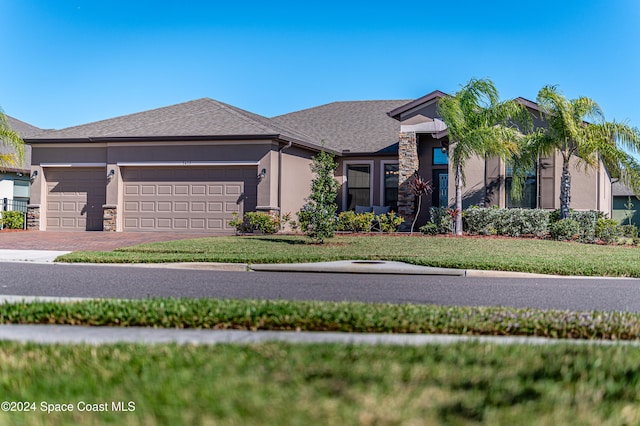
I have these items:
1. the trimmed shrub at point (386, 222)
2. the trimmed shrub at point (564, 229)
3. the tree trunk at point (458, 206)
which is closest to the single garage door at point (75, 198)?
the trimmed shrub at point (386, 222)

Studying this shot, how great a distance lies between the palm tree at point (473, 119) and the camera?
21.3 m

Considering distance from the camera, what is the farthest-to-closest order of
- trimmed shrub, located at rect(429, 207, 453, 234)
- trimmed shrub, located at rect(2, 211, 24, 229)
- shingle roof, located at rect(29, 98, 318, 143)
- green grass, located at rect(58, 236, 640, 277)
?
trimmed shrub, located at rect(2, 211, 24, 229) < shingle roof, located at rect(29, 98, 318, 143) < trimmed shrub, located at rect(429, 207, 453, 234) < green grass, located at rect(58, 236, 640, 277)

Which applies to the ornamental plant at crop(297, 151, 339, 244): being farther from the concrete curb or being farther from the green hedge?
the green hedge

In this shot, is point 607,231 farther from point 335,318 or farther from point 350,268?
point 335,318

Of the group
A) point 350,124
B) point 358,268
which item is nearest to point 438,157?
point 350,124

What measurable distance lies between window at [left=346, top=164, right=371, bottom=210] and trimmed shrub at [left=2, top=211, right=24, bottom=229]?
14137mm

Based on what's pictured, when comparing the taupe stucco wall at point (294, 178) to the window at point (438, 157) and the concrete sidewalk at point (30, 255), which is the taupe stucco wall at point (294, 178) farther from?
the concrete sidewalk at point (30, 255)

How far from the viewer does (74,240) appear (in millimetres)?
20875

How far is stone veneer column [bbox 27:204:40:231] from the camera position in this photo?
2539 centimetres

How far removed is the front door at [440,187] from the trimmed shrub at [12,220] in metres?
17.5

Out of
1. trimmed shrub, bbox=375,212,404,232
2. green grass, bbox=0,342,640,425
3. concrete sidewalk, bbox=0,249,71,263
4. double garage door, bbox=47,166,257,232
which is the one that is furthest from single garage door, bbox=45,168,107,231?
green grass, bbox=0,342,640,425

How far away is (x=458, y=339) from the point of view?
612 cm

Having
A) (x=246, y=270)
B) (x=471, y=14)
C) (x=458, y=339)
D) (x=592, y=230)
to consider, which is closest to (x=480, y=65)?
(x=471, y=14)

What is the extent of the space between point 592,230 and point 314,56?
44.7 feet
